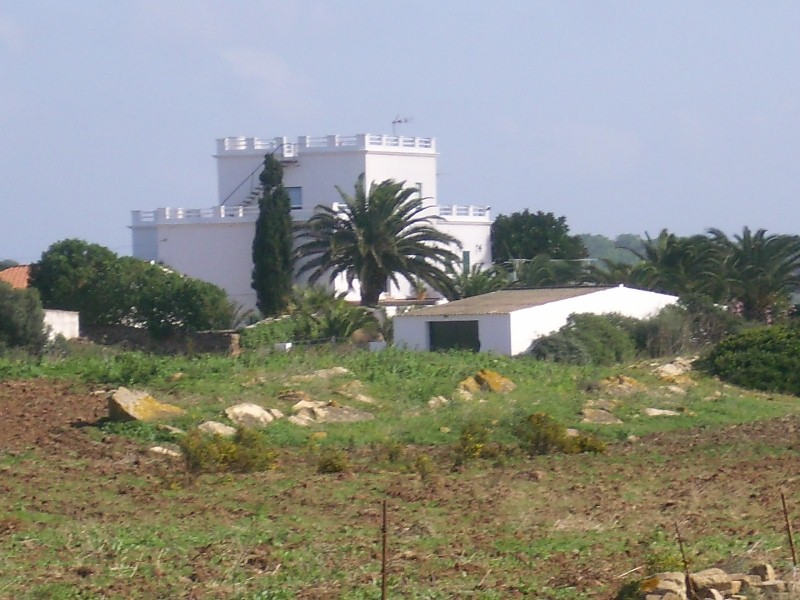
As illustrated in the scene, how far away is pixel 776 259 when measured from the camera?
48.5 metres

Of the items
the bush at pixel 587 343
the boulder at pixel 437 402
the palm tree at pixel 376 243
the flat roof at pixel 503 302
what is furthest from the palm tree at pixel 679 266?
the boulder at pixel 437 402

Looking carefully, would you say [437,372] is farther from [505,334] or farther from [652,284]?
[652,284]

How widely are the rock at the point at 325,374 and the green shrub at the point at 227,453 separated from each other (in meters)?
7.69

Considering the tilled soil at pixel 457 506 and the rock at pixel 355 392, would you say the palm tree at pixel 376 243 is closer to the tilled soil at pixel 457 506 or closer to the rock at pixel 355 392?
the rock at pixel 355 392

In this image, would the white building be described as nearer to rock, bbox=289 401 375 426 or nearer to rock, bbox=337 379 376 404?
rock, bbox=337 379 376 404

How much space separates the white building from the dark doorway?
569 inches

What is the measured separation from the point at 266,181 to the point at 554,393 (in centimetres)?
2960

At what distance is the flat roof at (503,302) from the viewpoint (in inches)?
1559

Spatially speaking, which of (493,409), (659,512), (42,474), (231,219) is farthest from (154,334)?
(659,512)

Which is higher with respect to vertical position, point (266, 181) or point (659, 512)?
point (266, 181)

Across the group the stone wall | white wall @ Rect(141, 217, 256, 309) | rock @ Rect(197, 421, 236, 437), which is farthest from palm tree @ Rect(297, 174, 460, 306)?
rock @ Rect(197, 421, 236, 437)

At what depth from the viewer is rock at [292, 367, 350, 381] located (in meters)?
26.7

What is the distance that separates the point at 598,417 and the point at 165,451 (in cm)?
951

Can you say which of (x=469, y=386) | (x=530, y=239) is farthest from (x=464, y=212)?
(x=469, y=386)
